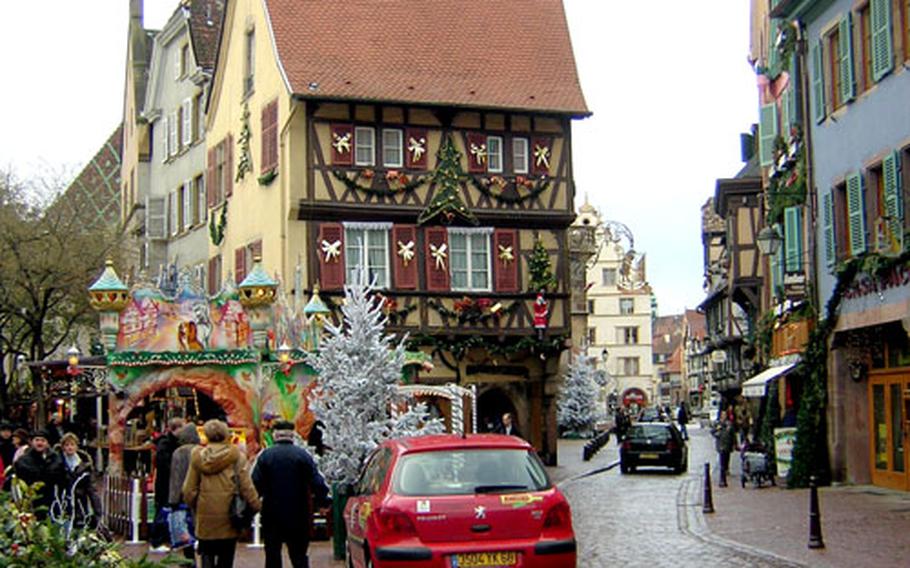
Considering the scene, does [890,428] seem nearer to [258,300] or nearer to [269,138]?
[258,300]

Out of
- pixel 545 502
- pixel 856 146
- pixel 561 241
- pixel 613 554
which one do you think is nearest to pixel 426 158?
pixel 561 241

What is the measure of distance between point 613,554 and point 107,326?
10.3 meters

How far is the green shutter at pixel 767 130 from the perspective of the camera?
32.3 metres

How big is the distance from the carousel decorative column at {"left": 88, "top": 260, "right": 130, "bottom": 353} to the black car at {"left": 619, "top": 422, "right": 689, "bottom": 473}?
15070mm

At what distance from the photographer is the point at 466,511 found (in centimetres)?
1189

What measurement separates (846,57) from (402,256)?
1440 cm

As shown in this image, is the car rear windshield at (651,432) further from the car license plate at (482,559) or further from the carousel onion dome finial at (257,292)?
the car license plate at (482,559)

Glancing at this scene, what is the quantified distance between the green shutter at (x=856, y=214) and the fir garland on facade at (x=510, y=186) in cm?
1365

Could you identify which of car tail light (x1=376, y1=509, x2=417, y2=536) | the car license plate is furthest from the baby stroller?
car tail light (x1=376, y1=509, x2=417, y2=536)

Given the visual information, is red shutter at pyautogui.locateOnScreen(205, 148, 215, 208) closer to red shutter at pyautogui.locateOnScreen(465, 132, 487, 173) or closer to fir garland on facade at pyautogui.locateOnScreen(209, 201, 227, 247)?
fir garland on facade at pyautogui.locateOnScreen(209, 201, 227, 247)

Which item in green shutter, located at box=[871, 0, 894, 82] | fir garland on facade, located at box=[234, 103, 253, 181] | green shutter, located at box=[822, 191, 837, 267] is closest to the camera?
green shutter, located at box=[871, 0, 894, 82]

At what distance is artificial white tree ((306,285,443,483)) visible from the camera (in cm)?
1922

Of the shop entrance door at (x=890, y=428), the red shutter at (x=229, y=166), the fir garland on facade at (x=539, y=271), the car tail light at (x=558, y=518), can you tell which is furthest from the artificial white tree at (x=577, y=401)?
the car tail light at (x=558, y=518)

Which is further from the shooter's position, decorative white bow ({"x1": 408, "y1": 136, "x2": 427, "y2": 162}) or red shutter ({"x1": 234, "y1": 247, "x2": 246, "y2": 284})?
red shutter ({"x1": 234, "y1": 247, "x2": 246, "y2": 284})
